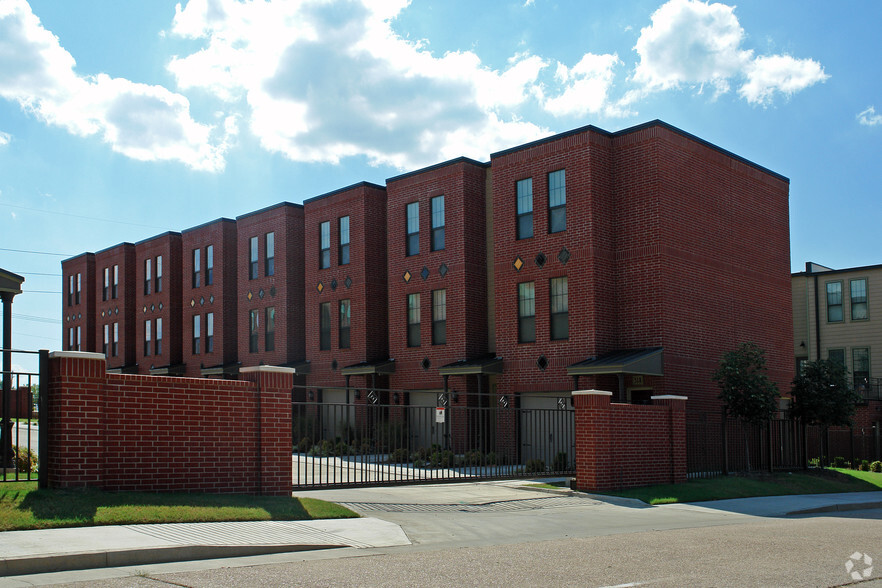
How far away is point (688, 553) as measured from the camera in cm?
1038

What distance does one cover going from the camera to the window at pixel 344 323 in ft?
113

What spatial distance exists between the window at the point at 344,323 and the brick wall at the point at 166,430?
812 inches

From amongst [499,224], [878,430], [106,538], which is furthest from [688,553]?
[878,430]

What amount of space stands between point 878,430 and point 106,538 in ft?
110

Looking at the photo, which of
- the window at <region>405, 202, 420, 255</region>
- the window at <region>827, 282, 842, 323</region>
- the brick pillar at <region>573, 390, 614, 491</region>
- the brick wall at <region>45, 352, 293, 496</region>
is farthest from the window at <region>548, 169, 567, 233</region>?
the window at <region>827, 282, 842, 323</region>

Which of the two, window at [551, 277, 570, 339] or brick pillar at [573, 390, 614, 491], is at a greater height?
window at [551, 277, 570, 339]

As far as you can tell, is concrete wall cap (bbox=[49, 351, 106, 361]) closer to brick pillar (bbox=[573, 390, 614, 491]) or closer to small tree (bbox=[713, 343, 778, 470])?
brick pillar (bbox=[573, 390, 614, 491])

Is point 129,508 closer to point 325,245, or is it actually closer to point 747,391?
point 747,391

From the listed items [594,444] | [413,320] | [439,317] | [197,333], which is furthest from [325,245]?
[594,444]

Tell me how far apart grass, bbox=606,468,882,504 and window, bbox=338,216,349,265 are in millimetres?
18253

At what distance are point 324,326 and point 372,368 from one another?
4.59 metres

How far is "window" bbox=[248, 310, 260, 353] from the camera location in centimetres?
3897

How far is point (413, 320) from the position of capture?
31828mm

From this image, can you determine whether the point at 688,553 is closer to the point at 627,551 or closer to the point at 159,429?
the point at 627,551
